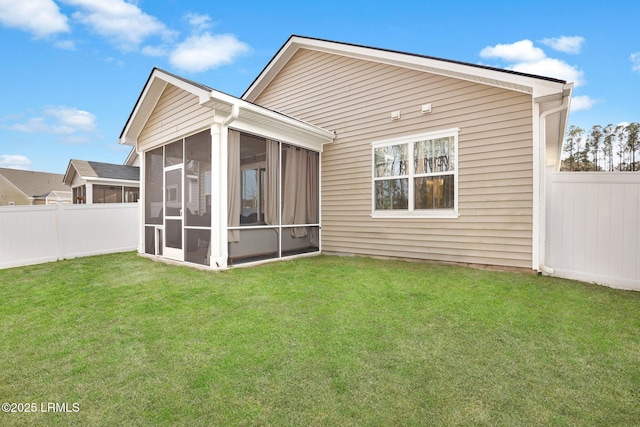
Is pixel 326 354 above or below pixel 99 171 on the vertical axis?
below

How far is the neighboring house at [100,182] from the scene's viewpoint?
1363 cm

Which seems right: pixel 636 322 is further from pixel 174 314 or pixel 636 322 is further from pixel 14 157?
pixel 14 157

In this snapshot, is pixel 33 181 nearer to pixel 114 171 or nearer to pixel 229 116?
pixel 114 171

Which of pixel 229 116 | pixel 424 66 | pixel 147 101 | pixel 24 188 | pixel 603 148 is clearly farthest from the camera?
pixel 24 188

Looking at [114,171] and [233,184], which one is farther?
[114,171]

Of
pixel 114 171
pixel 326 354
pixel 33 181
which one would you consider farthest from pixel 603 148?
pixel 33 181

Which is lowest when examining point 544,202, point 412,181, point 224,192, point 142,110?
point 544,202

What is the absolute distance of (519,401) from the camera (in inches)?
69.5

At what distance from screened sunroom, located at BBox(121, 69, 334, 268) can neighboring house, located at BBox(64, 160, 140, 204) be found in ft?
28.3

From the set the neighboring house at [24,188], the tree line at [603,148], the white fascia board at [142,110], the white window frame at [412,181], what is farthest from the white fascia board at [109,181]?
the tree line at [603,148]

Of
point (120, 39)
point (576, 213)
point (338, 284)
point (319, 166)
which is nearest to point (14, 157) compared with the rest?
point (120, 39)

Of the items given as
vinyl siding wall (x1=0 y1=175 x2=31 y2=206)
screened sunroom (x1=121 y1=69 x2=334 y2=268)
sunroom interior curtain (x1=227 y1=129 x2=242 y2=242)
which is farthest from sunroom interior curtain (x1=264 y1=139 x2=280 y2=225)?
vinyl siding wall (x1=0 y1=175 x2=31 y2=206)

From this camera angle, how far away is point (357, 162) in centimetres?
682

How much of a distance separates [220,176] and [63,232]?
4909 mm
